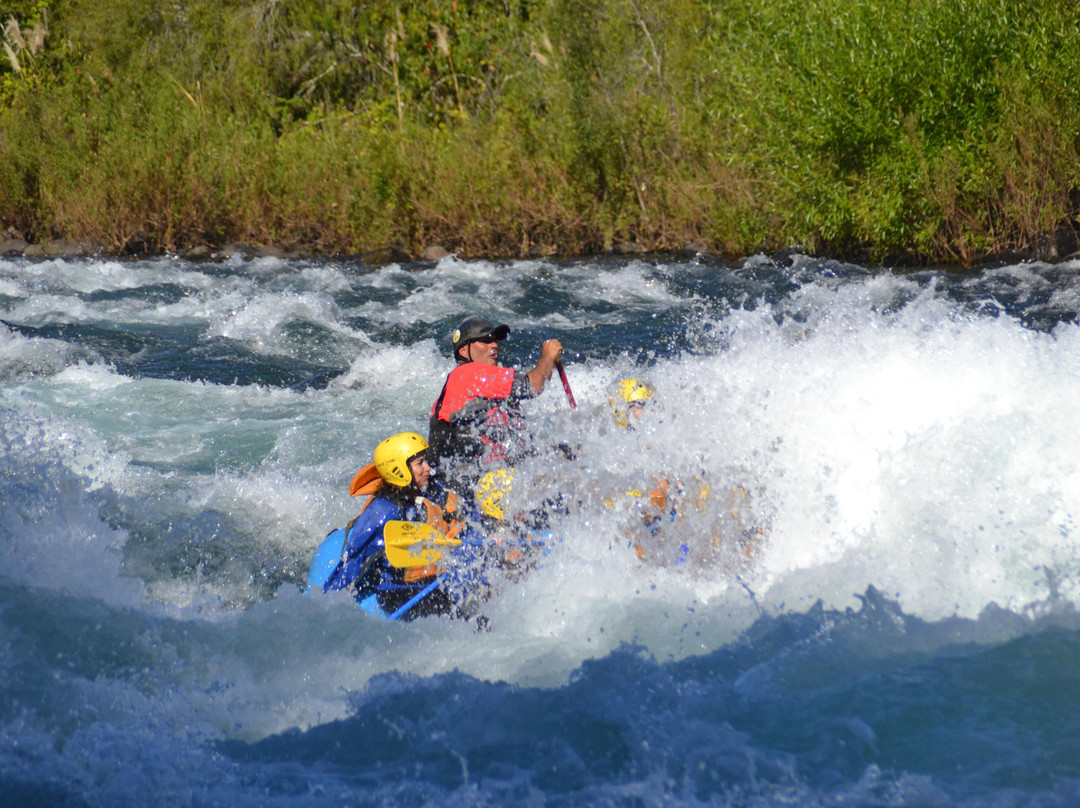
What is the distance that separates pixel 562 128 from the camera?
13.7m

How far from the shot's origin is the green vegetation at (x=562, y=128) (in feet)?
34.0

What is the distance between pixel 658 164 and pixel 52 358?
333 inches

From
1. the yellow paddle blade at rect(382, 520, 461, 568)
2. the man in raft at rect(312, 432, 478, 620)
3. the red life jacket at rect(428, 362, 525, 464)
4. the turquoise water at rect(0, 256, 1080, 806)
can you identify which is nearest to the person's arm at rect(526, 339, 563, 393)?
the red life jacket at rect(428, 362, 525, 464)

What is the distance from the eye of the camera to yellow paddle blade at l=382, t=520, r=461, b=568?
382 cm

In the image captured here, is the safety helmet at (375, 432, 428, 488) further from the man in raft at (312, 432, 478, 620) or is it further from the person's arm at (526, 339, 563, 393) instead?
the person's arm at (526, 339, 563, 393)

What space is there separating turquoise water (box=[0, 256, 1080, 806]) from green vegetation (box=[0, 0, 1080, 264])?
20.1 ft

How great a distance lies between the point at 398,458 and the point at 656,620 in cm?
125

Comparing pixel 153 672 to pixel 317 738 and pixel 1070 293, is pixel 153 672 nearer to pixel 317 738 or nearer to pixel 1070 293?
pixel 317 738

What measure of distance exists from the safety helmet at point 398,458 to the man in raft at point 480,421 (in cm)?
34

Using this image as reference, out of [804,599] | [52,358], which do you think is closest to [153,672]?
[804,599]

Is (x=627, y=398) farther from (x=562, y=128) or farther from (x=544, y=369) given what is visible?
(x=562, y=128)

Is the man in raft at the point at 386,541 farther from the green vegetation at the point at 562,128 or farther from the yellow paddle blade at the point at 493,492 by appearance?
the green vegetation at the point at 562,128

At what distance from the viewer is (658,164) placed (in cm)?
1344

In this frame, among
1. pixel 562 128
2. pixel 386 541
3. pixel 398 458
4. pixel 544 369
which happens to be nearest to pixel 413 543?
pixel 386 541
